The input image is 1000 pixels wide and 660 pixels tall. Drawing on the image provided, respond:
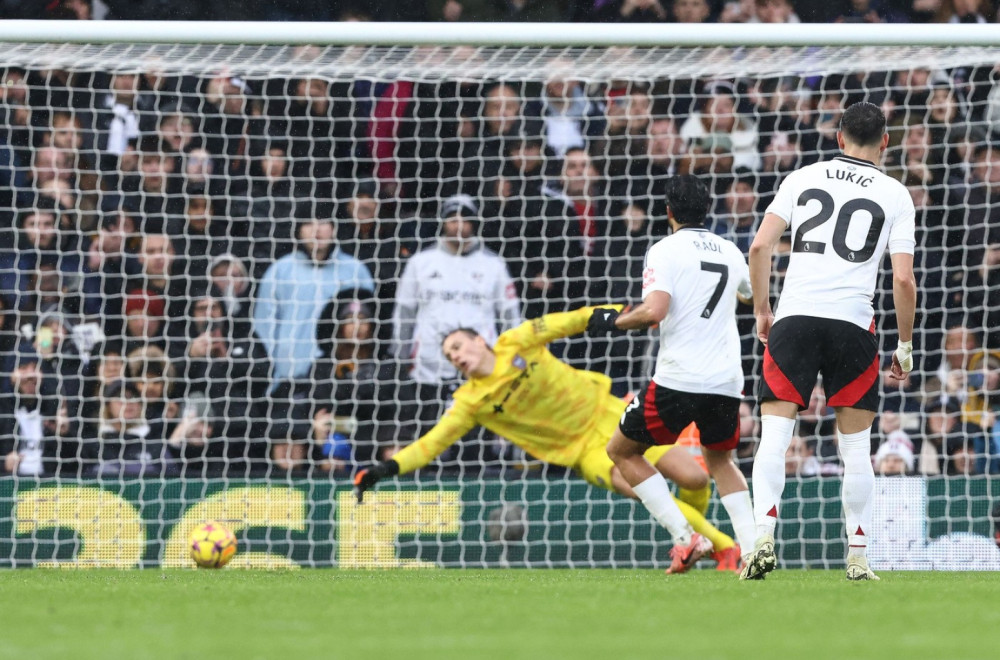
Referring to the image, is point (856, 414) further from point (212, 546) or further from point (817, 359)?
point (212, 546)

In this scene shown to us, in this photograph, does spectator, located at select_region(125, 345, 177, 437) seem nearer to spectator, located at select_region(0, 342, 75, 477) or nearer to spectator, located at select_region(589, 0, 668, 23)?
spectator, located at select_region(0, 342, 75, 477)

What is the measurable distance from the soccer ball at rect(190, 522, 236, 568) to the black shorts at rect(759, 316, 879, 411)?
312 cm

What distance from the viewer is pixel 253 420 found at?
8.74 metres

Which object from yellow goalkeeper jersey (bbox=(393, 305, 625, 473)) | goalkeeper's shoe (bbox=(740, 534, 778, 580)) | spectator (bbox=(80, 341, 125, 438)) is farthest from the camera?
spectator (bbox=(80, 341, 125, 438))

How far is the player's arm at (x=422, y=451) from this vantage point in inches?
273

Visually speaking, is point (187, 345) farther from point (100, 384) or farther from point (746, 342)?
point (746, 342)

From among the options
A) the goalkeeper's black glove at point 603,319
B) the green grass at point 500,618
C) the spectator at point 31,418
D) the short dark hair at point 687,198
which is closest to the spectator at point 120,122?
the spectator at point 31,418

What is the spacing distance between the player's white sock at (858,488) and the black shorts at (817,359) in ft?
0.49

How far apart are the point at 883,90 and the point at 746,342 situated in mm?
1805

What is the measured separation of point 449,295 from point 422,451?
5.98ft

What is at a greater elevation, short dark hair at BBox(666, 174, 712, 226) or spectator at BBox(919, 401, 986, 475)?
short dark hair at BBox(666, 174, 712, 226)

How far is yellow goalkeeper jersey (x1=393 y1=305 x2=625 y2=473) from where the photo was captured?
24.2 feet

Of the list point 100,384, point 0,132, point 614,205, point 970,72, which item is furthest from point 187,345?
point 970,72

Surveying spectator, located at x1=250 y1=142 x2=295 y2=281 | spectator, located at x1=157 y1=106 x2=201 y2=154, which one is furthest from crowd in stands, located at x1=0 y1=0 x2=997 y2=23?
spectator, located at x1=250 y1=142 x2=295 y2=281
